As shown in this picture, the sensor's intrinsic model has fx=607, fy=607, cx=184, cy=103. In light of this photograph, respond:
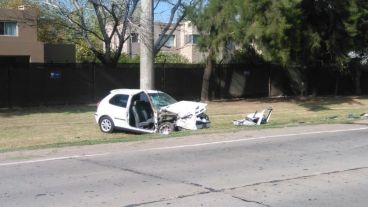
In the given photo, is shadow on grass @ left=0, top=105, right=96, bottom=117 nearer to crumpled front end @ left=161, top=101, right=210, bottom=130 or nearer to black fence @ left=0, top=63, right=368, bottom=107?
black fence @ left=0, top=63, right=368, bottom=107

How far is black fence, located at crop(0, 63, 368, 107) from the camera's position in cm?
2681

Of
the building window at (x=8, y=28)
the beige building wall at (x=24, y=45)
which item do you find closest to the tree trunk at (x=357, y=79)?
the beige building wall at (x=24, y=45)

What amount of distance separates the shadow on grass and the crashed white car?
728 cm

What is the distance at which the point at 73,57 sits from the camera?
50094 millimetres

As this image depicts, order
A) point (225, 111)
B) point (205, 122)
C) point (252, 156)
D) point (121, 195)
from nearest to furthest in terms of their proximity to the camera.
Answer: point (121, 195)
point (252, 156)
point (205, 122)
point (225, 111)

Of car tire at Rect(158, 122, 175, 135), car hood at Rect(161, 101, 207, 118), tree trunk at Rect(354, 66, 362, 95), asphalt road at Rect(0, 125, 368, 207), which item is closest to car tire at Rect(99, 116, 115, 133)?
car tire at Rect(158, 122, 175, 135)

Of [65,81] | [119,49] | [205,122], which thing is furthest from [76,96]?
[205,122]

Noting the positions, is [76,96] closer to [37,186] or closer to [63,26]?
[63,26]

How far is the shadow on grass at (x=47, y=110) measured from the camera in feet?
80.2

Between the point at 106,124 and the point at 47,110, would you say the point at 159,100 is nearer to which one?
the point at 106,124

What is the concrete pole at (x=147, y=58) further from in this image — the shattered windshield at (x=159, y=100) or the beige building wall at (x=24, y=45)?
the beige building wall at (x=24, y=45)

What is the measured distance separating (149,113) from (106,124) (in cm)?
153

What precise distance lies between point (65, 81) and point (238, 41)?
322 inches

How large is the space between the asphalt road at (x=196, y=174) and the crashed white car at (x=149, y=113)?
3014 millimetres
